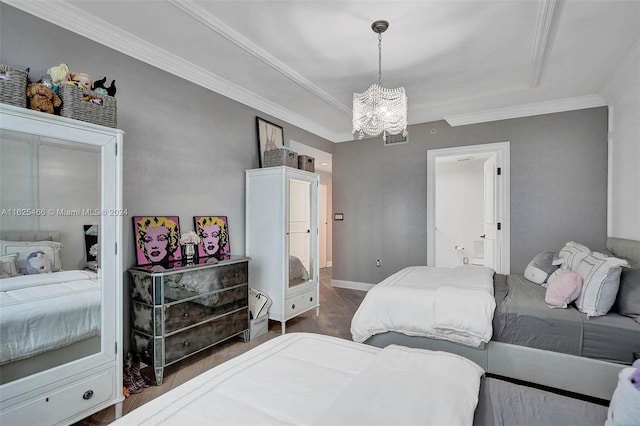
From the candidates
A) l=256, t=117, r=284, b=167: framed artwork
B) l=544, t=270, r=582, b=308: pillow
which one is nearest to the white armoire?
l=256, t=117, r=284, b=167: framed artwork

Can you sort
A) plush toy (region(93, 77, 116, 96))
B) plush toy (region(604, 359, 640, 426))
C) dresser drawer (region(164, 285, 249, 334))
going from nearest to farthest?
plush toy (region(604, 359, 640, 426))
plush toy (region(93, 77, 116, 96))
dresser drawer (region(164, 285, 249, 334))

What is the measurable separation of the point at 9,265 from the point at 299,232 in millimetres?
2411

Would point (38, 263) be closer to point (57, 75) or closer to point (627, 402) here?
point (57, 75)

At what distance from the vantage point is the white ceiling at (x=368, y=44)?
83.3 inches

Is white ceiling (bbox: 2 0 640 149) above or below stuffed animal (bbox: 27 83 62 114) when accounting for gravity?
above

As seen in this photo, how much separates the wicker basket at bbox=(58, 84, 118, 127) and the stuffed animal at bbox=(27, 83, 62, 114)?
6cm

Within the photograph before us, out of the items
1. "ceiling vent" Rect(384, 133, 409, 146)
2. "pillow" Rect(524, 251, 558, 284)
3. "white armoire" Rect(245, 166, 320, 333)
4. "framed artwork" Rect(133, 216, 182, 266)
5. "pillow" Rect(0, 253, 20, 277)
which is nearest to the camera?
"pillow" Rect(0, 253, 20, 277)

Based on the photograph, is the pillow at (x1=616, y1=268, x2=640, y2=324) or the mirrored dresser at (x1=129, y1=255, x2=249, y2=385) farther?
the mirrored dresser at (x1=129, y1=255, x2=249, y2=385)

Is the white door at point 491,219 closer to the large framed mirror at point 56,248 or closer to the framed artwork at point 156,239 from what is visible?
the framed artwork at point 156,239

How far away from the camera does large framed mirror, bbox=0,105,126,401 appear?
5.08ft

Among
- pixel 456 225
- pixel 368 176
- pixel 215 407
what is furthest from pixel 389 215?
pixel 215 407

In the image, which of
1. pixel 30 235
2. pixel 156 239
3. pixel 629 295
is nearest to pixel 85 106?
pixel 30 235

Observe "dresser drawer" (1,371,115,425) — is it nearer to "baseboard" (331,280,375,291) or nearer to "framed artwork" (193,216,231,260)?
"framed artwork" (193,216,231,260)

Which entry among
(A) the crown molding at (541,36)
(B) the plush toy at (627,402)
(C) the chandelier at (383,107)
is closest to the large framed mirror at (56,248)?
(C) the chandelier at (383,107)
